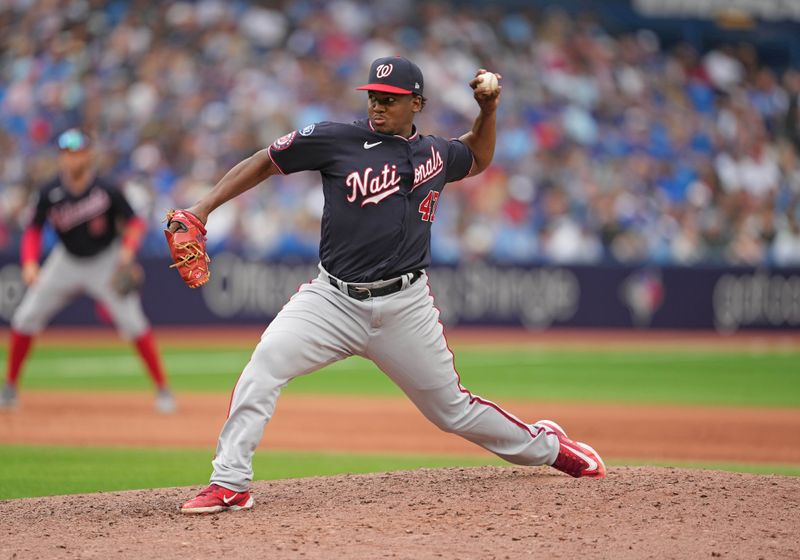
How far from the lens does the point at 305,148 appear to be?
5297 mm

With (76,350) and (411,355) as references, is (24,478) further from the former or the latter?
(76,350)

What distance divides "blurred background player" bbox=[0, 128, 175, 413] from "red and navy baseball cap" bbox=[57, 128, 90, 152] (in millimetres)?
94

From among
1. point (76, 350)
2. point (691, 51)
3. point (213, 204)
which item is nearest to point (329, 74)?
point (76, 350)

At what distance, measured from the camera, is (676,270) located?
65.3 feet

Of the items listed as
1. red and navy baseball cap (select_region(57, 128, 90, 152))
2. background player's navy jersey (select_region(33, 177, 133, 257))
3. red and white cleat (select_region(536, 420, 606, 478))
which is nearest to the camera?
red and white cleat (select_region(536, 420, 606, 478))

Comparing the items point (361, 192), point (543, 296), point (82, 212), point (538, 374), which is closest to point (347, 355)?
point (361, 192)

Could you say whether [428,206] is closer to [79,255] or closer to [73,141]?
[73,141]

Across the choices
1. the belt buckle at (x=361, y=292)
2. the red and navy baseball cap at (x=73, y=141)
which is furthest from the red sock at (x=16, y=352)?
the belt buckle at (x=361, y=292)

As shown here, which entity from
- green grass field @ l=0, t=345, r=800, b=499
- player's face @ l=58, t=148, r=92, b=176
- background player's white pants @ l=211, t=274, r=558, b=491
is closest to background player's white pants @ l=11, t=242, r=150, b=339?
player's face @ l=58, t=148, r=92, b=176

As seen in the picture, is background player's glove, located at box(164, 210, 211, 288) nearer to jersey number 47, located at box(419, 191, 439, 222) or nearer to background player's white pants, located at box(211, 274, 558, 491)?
background player's white pants, located at box(211, 274, 558, 491)

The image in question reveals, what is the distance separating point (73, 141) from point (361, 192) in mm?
5305

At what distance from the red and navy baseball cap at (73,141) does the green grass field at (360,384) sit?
2825 mm

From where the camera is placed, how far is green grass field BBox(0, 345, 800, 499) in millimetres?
7328

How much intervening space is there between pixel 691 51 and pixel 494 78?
20.3 metres
